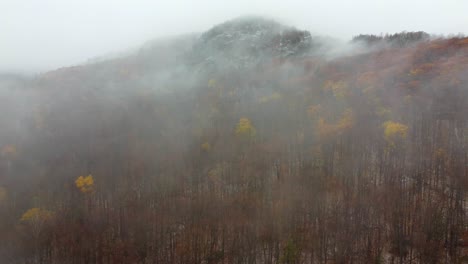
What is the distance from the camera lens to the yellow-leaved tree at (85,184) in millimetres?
76250

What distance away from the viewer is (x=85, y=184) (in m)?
77.7

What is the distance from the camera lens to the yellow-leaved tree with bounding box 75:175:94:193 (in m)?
76.2

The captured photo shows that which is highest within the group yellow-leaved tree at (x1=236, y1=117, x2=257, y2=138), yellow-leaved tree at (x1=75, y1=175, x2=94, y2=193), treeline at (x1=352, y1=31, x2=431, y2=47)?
treeline at (x1=352, y1=31, x2=431, y2=47)

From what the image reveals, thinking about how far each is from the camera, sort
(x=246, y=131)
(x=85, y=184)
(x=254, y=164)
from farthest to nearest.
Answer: (x=246, y=131) → (x=85, y=184) → (x=254, y=164)

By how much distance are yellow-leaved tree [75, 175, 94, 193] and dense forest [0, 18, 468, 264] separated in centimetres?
39

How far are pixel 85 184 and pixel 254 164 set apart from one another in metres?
40.4

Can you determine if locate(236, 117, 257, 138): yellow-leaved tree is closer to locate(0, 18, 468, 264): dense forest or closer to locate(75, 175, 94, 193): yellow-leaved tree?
locate(0, 18, 468, 264): dense forest

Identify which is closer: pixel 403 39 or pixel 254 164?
pixel 254 164

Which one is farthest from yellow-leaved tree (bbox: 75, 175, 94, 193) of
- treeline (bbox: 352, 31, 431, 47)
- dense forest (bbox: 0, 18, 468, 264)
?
treeline (bbox: 352, 31, 431, 47)

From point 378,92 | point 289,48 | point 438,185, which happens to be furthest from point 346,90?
point 289,48

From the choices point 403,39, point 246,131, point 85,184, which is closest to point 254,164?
point 246,131

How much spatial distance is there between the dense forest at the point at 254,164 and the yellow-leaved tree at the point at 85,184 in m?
0.39

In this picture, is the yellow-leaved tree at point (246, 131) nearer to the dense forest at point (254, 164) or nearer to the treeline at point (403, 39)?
the dense forest at point (254, 164)

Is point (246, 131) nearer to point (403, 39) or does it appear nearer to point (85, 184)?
point (85, 184)
